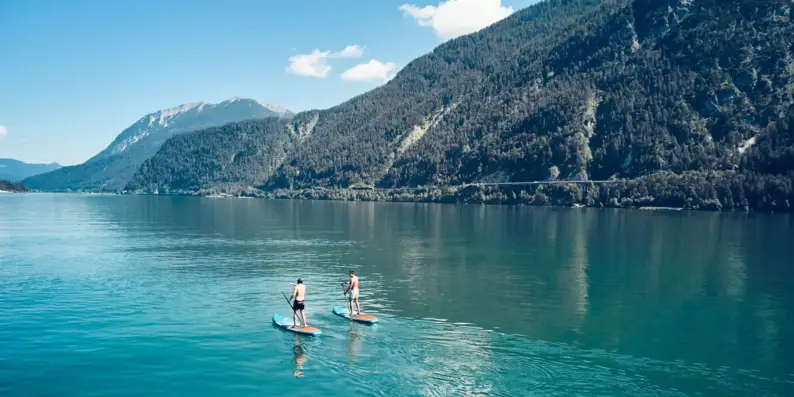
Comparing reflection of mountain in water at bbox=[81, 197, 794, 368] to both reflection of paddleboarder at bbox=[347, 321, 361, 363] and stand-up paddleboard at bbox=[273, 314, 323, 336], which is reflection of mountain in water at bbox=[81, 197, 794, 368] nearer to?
reflection of paddleboarder at bbox=[347, 321, 361, 363]

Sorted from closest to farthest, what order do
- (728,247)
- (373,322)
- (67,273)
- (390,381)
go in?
(390,381) < (373,322) < (67,273) < (728,247)

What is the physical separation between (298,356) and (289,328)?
5.99 metres

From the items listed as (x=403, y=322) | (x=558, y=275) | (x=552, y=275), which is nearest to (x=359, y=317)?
(x=403, y=322)

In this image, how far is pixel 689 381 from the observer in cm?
3872

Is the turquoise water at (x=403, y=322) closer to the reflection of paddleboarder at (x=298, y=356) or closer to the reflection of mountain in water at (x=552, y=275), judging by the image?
the reflection of paddleboarder at (x=298, y=356)

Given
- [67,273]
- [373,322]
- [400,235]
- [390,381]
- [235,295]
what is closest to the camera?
[390,381]

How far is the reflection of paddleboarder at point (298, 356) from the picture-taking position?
39500 millimetres

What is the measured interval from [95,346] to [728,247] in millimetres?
115518

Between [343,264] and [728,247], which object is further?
[728,247]

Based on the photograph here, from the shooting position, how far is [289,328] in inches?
1911

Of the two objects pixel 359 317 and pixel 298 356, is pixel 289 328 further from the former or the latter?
pixel 359 317

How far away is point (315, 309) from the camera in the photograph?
190 feet

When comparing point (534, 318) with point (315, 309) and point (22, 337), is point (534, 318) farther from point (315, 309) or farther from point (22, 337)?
point (22, 337)

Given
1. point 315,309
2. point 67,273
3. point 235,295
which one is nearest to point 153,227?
point 67,273
